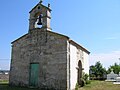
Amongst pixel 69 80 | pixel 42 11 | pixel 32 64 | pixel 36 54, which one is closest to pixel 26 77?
pixel 32 64

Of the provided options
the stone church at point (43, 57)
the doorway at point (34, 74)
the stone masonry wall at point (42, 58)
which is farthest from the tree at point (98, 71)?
the doorway at point (34, 74)

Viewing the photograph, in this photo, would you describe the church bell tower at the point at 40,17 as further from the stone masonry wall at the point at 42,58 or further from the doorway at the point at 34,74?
the doorway at the point at 34,74

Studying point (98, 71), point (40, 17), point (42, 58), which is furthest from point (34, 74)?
point (98, 71)

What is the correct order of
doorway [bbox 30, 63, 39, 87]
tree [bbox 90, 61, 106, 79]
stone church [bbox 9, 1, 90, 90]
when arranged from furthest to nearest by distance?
tree [bbox 90, 61, 106, 79], doorway [bbox 30, 63, 39, 87], stone church [bbox 9, 1, 90, 90]

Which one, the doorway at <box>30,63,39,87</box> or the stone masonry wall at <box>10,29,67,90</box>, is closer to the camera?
the stone masonry wall at <box>10,29,67,90</box>

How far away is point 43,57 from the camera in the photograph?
1664 cm

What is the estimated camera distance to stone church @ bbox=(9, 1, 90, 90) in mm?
15477

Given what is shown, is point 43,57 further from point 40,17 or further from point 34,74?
point 40,17

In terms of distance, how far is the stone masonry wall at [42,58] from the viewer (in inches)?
610

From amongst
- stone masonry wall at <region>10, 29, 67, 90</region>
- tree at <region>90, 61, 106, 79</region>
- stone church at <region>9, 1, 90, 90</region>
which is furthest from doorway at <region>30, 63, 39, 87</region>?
tree at <region>90, 61, 106, 79</region>

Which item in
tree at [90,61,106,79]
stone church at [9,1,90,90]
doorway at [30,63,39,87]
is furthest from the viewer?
tree at [90,61,106,79]

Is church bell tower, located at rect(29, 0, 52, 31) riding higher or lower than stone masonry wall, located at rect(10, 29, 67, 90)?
higher

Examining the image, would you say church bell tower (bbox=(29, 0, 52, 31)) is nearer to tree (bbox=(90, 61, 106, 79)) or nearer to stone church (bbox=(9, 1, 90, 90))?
stone church (bbox=(9, 1, 90, 90))

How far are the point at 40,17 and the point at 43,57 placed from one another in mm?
4129
